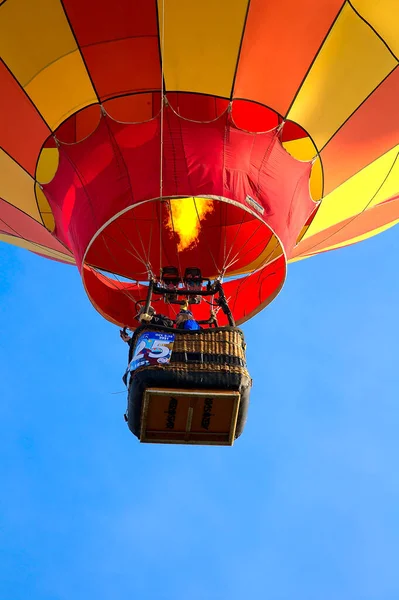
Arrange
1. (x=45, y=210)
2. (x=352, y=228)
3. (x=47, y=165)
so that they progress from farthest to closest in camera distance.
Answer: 1. (x=352, y=228)
2. (x=45, y=210)
3. (x=47, y=165)

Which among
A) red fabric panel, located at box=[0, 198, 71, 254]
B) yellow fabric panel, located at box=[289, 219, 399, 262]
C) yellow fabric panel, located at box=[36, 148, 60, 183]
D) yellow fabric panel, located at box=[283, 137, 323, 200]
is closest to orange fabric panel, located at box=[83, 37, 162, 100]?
yellow fabric panel, located at box=[36, 148, 60, 183]

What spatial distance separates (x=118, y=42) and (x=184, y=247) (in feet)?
5.89

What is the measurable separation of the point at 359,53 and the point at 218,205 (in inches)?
64.5

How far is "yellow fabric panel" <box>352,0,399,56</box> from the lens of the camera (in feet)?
16.9

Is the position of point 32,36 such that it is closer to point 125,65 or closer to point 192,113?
point 125,65

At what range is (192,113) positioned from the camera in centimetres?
536

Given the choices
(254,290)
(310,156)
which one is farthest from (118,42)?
(254,290)

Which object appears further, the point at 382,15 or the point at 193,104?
the point at 193,104

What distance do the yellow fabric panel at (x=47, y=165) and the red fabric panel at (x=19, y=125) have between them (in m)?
0.04

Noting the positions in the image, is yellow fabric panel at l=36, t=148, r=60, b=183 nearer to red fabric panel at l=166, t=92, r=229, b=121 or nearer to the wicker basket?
red fabric panel at l=166, t=92, r=229, b=121

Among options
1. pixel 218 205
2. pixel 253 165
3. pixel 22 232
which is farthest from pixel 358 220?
pixel 22 232

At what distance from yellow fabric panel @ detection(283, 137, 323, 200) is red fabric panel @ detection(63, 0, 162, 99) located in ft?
3.91

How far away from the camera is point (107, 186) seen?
5.34m

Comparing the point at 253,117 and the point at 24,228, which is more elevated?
the point at 253,117
